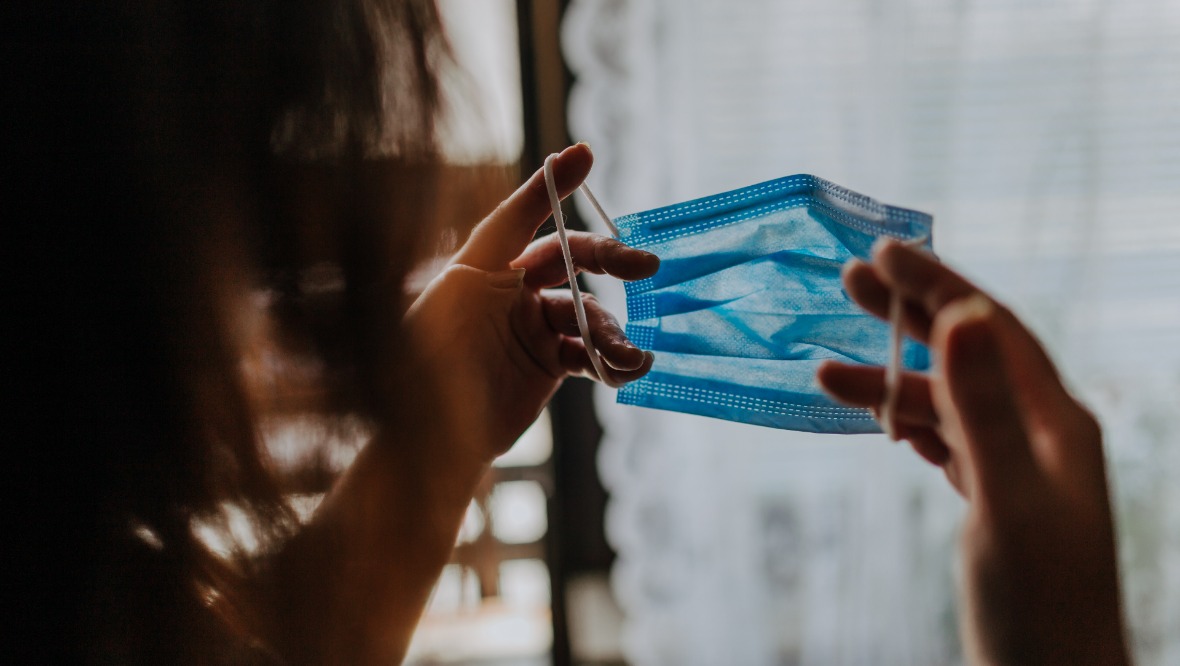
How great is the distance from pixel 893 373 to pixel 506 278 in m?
0.36

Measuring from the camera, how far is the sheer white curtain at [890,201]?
4.14ft

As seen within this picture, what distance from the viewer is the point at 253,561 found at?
1.25ft

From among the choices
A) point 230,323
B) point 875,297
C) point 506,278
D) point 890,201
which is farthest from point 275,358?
point 890,201

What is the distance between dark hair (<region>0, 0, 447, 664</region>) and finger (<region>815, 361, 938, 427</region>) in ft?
1.16

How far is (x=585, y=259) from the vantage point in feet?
2.02

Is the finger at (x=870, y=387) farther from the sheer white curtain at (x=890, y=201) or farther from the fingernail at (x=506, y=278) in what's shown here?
the sheer white curtain at (x=890, y=201)

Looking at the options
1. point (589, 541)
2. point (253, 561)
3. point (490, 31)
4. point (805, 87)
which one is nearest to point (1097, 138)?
point (805, 87)

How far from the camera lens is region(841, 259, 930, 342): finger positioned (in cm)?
39

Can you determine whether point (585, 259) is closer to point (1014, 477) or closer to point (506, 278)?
point (506, 278)

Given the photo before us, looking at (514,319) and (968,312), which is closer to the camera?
(968,312)

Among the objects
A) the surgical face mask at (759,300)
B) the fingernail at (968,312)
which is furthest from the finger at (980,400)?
the surgical face mask at (759,300)

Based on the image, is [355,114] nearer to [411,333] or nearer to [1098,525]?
[411,333]

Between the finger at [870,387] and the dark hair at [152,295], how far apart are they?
1.16ft

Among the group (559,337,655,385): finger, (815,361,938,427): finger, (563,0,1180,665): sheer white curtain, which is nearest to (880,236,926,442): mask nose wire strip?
(815,361,938,427): finger
